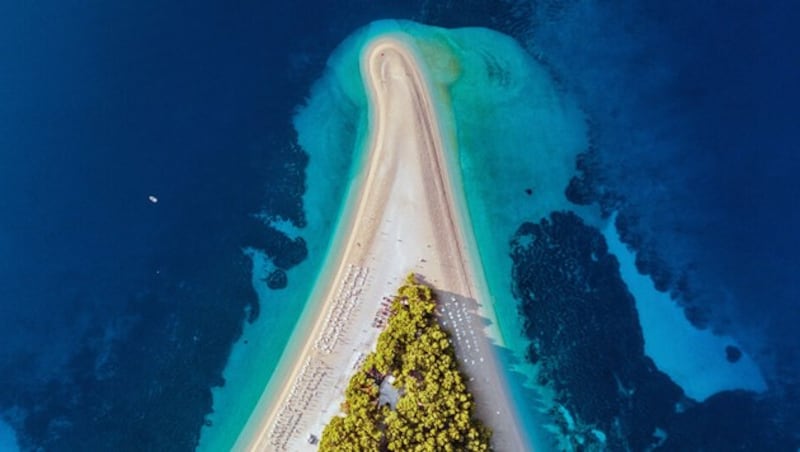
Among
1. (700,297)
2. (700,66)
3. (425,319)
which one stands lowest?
(425,319)

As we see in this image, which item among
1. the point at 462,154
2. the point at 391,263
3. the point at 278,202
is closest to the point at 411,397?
the point at 391,263

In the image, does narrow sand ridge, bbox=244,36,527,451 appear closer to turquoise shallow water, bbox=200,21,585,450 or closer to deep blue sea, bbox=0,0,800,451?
turquoise shallow water, bbox=200,21,585,450

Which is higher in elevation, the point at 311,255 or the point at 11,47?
the point at 11,47

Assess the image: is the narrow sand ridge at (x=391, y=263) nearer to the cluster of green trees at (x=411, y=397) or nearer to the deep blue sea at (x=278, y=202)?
the cluster of green trees at (x=411, y=397)

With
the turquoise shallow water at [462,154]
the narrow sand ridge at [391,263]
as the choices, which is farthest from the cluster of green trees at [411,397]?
the turquoise shallow water at [462,154]

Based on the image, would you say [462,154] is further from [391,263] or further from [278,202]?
[278,202]

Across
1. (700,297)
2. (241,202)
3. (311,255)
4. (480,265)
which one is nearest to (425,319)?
(480,265)

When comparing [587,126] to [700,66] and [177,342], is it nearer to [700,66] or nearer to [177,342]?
[700,66]
